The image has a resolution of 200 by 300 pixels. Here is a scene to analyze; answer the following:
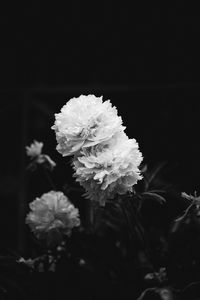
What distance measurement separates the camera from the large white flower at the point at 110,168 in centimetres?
96

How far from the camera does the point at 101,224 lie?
52.7 inches

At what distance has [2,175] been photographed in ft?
6.68

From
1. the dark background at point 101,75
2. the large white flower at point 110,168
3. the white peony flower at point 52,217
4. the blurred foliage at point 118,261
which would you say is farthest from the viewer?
the dark background at point 101,75

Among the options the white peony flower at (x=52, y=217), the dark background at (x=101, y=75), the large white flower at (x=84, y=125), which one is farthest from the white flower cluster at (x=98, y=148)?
the dark background at (x=101, y=75)

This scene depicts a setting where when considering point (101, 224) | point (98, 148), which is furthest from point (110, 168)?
point (101, 224)

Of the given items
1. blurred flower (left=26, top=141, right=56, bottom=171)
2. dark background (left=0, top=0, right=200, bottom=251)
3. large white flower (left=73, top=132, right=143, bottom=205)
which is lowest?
large white flower (left=73, top=132, right=143, bottom=205)

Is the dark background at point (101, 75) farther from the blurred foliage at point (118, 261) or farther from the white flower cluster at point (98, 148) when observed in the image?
the white flower cluster at point (98, 148)

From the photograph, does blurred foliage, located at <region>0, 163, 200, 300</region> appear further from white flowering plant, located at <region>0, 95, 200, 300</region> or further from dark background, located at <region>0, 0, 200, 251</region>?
dark background, located at <region>0, 0, 200, 251</region>

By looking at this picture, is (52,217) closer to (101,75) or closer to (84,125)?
(84,125)

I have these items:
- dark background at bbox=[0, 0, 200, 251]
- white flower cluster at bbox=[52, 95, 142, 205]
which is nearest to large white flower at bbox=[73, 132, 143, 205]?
white flower cluster at bbox=[52, 95, 142, 205]

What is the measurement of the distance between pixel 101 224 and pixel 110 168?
15.5 inches

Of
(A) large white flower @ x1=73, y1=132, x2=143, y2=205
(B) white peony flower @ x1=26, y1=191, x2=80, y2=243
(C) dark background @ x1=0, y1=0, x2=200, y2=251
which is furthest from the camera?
(C) dark background @ x1=0, y1=0, x2=200, y2=251

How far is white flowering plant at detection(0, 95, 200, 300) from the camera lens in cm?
98

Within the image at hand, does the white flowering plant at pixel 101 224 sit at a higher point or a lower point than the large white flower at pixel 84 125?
lower
